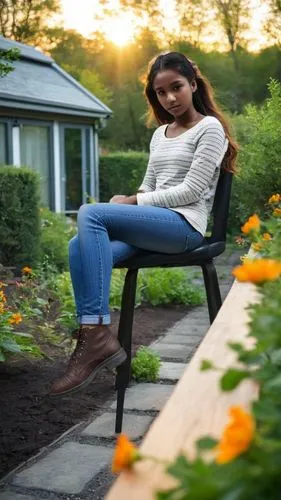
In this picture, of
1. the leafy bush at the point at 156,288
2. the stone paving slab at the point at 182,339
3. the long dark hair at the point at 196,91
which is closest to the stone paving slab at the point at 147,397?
the stone paving slab at the point at 182,339

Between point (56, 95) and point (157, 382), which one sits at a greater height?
point (56, 95)

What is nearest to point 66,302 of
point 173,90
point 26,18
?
point 173,90

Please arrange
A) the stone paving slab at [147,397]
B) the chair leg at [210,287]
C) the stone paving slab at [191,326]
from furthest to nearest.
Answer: the stone paving slab at [191,326] → the stone paving slab at [147,397] → the chair leg at [210,287]

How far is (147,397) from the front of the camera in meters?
3.44

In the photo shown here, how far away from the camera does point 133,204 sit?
3043mm

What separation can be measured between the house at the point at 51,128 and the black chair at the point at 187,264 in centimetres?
797

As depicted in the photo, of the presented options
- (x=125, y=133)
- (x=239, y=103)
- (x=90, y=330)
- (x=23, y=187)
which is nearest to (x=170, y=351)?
(x=90, y=330)

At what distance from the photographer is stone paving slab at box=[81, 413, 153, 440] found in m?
2.91

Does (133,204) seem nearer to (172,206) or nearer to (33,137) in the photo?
(172,206)

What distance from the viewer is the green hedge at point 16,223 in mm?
6973

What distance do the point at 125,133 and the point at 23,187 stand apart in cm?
2484

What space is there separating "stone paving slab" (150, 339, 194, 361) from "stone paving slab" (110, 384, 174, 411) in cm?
61

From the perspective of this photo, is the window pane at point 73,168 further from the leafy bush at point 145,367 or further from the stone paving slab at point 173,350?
the leafy bush at point 145,367

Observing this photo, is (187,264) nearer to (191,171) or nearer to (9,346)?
(191,171)
